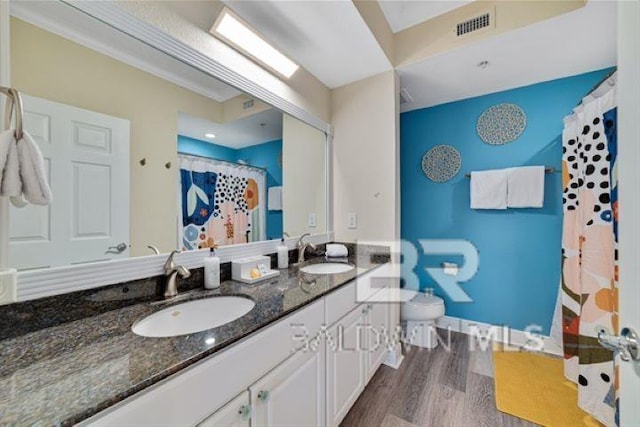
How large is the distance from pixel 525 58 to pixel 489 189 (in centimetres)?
100

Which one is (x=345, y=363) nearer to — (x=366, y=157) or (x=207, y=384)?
(x=207, y=384)

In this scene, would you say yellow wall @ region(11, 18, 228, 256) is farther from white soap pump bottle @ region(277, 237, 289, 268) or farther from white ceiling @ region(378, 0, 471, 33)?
white ceiling @ region(378, 0, 471, 33)

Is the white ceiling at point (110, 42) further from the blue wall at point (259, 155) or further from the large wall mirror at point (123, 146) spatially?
the blue wall at point (259, 155)

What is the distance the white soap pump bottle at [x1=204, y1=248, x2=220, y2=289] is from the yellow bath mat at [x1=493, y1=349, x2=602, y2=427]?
6.03 feet

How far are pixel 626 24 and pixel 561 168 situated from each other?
193cm

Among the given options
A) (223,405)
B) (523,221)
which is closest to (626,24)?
(223,405)

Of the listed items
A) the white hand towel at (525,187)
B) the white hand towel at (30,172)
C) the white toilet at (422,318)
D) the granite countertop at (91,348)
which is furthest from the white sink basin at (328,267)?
the white hand towel at (525,187)

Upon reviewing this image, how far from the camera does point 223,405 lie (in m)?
0.76

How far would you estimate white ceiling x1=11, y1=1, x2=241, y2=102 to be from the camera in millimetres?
852

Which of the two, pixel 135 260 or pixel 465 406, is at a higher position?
pixel 135 260

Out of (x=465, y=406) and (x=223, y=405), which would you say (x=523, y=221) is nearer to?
(x=465, y=406)

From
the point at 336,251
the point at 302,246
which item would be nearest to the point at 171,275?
the point at 302,246

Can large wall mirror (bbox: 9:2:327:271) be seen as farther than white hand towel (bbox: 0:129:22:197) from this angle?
Yes

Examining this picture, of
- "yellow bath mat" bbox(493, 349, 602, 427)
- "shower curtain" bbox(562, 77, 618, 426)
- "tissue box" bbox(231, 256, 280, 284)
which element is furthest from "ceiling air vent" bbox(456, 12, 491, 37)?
"yellow bath mat" bbox(493, 349, 602, 427)
